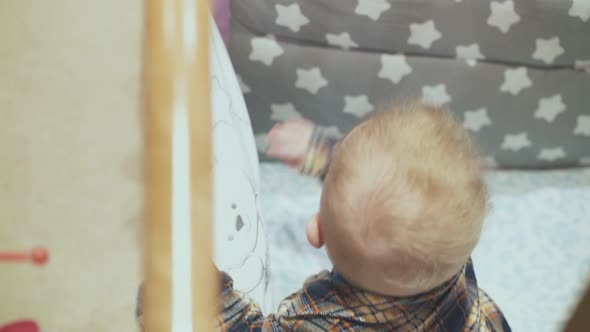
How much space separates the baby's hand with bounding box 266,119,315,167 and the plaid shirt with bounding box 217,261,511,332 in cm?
14

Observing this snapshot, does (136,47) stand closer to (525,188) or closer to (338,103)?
(338,103)

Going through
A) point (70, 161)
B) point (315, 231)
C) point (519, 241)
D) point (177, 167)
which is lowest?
point (519, 241)

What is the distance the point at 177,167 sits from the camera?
348 mm

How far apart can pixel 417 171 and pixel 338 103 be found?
53 centimetres

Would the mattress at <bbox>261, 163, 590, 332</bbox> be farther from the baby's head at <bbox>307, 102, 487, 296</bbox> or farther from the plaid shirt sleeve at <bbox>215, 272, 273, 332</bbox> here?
the baby's head at <bbox>307, 102, 487, 296</bbox>

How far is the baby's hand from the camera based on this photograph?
642 millimetres

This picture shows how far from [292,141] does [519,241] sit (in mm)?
516

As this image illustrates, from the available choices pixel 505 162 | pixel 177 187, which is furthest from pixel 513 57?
pixel 177 187

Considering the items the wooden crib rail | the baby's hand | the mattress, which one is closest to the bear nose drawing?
the baby's hand

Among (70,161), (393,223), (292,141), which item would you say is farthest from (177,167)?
(70,161)

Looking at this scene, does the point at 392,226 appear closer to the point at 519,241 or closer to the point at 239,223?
the point at 239,223

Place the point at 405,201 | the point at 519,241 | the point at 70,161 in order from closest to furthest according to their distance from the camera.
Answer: the point at 405,201
the point at 70,161
the point at 519,241

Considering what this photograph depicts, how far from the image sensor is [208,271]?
0.32m

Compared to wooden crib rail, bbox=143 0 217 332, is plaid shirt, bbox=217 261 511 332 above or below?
below
